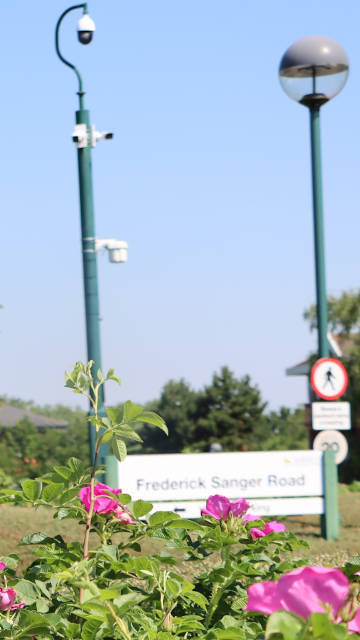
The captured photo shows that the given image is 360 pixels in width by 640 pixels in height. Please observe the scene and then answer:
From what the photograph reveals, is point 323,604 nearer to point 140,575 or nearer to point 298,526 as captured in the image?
point 140,575

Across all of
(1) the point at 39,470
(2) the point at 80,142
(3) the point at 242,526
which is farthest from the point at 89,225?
(3) the point at 242,526

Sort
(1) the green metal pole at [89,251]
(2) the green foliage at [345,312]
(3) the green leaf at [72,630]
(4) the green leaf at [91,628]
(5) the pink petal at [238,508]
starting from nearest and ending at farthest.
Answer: (4) the green leaf at [91,628] → (3) the green leaf at [72,630] → (5) the pink petal at [238,508] → (1) the green metal pole at [89,251] → (2) the green foliage at [345,312]

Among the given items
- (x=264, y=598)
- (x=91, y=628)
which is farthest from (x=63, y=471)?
(x=264, y=598)

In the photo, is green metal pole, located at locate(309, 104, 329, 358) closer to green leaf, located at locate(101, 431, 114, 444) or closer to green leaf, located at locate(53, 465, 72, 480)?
green leaf, located at locate(53, 465, 72, 480)

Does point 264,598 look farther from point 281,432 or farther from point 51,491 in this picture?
point 281,432

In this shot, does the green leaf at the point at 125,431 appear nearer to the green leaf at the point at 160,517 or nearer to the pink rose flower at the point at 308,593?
the green leaf at the point at 160,517

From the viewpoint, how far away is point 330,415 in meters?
11.2

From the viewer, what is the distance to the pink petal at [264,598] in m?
1.35

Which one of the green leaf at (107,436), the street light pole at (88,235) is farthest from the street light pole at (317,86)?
the green leaf at (107,436)

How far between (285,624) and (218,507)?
4.15 ft

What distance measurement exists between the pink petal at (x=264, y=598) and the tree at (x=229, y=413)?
36.2 metres

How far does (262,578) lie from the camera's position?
2455 millimetres

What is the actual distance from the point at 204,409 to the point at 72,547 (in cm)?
3813

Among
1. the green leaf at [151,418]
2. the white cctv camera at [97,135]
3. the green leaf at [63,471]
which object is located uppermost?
the white cctv camera at [97,135]
